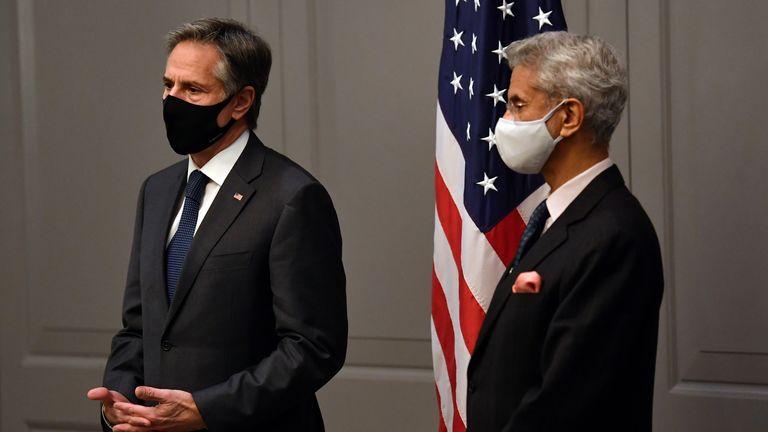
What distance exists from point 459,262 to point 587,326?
0.91m

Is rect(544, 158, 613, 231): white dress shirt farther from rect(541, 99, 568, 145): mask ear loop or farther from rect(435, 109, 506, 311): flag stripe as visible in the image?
rect(435, 109, 506, 311): flag stripe

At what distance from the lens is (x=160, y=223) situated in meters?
2.09

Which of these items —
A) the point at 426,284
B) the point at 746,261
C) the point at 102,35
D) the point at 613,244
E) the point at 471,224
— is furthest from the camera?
the point at 102,35

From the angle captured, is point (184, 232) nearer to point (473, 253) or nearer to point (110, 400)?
point (110, 400)

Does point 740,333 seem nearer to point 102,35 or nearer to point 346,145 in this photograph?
point 346,145

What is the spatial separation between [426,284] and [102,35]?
4.89ft

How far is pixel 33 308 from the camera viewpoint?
371cm

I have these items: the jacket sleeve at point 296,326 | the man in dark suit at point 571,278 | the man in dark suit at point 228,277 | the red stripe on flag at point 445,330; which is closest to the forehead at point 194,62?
the man in dark suit at point 228,277

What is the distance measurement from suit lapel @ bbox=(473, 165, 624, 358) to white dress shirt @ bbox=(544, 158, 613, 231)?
14 mm

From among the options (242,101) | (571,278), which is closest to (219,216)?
(242,101)

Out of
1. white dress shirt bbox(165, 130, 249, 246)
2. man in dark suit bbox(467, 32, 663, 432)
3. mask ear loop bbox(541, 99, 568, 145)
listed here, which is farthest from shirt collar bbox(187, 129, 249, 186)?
mask ear loop bbox(541, 99, 568, 145)

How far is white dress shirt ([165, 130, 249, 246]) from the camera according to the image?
81.2 inches

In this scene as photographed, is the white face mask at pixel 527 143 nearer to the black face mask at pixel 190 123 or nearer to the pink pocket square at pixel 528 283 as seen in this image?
the pink pocket square at pixel 528 283

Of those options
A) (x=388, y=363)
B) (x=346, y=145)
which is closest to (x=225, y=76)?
(x=346, y=145)
